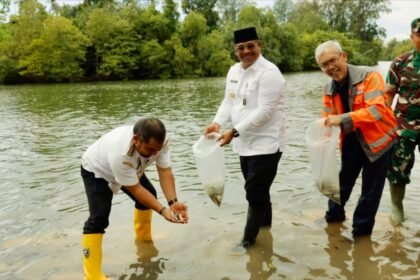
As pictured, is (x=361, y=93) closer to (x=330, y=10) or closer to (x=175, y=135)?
(x=175, y=135)

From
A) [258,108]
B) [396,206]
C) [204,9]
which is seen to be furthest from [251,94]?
[204,9]

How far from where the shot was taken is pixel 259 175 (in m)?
4.18

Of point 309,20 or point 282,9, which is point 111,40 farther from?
point 282,9

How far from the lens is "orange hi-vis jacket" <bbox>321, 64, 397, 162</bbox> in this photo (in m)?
3.91

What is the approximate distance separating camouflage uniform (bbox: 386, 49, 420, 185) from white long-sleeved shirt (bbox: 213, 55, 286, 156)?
1410 millimetres

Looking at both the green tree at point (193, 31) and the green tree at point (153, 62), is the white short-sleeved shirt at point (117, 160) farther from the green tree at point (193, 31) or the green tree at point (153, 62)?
the green tree at point (193, 31)

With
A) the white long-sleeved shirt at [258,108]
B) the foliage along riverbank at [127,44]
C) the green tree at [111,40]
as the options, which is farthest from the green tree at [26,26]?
the white long-sleeved shirt at [258,108]

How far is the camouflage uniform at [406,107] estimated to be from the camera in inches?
176

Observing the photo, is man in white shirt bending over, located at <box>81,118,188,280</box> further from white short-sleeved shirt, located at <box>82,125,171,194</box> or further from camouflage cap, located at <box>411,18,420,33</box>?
camouflage cap, located at <box>411,18,420,33</box>

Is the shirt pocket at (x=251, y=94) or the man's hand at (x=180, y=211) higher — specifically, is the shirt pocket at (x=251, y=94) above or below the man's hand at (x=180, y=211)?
above

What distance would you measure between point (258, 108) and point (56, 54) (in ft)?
166

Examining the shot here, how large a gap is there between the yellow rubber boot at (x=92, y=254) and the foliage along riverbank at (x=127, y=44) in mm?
43033

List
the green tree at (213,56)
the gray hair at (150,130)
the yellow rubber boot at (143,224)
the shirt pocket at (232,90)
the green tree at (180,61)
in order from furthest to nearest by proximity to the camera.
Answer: the green tree at (213,56), the green tree at (180,61), the yellow rubber boot at (143,224), the shirt pocket at (232,90), the gray hair at (150,130)

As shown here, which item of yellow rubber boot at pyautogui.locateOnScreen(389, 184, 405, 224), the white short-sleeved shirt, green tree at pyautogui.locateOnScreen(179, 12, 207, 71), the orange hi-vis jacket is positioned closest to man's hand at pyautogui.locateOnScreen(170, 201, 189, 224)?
the white short-sleeved shirt
